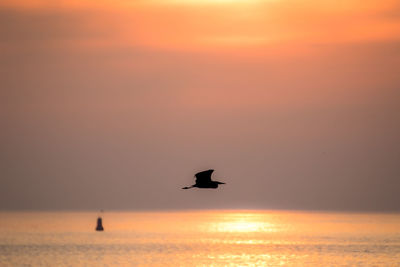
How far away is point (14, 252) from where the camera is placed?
14162 cm

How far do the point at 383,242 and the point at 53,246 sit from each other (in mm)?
55528

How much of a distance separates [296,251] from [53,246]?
3628 cm

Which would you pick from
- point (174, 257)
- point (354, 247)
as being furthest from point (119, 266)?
point (354, 247)

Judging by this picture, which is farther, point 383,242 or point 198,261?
→ point 383,242

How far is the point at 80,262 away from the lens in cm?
12206

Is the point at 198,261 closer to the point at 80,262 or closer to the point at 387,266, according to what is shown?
the point at 80,262

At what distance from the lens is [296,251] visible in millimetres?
148000

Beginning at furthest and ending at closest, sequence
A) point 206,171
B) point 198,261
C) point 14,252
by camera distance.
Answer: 1. point 14,252
2. point 198,261
3. point 206,171

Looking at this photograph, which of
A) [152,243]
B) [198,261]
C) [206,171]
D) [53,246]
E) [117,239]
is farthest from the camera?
[117,239]

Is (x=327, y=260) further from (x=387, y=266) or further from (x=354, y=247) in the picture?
(x=354, y=247)

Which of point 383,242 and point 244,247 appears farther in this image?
point 383,242

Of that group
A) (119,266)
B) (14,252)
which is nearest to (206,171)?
(119,266)

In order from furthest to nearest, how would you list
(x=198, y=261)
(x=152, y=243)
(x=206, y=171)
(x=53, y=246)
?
(x=152, y=243)
(x=53, y=246)
(x=198, y=261)
(x=206, y=171)

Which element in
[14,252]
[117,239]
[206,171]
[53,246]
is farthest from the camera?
[117,239]
